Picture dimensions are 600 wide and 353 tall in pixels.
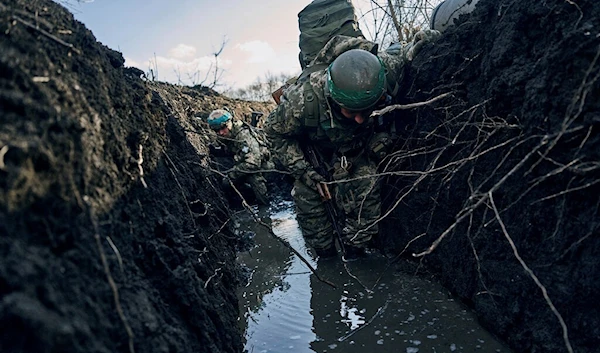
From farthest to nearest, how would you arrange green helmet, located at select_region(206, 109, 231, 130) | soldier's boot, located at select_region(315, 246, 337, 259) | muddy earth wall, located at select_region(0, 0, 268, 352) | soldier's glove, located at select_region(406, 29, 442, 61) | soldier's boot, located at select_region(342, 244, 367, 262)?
green helmet, located at select_region(206, 109, 231, 130) → soldier's boot, located at select_region(315, 246, 337, 259) → soldier's boot, located at select_region(342, 244, 367, 262) → soldier's glove, located at select_region(406, 29, 442, 61) → muddy earth wall, located at select_region(0, 0, 268, 352)

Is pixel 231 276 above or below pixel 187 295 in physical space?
below

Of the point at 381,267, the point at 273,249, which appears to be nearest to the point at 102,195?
the point at 381,267

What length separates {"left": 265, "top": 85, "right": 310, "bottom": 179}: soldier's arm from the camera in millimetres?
3689

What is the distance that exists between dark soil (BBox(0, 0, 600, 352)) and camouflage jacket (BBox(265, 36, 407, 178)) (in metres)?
0.63

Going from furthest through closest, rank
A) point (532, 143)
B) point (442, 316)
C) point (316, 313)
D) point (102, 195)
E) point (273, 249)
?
point (273, 249), point (316, 313), point (442, 316), point (532, 143), point (102, 195)

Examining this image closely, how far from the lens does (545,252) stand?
6.20 ft

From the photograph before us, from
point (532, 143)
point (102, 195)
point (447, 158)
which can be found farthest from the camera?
point (447, 158)

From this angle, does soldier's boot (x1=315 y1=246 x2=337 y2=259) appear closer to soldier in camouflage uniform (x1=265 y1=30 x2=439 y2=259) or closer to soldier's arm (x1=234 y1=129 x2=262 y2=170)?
soldier in camouflage uniform (x1=265 y1=30 x2=439 y2=259)

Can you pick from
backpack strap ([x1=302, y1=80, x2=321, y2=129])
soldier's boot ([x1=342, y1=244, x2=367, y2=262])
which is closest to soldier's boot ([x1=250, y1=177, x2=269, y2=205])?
soldier's boot ([x1=342, y1=244, x2=367, y2=262])

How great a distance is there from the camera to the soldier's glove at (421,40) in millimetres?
3369

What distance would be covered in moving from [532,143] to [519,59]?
53 centimetres

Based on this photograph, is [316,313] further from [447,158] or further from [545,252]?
[545,252]

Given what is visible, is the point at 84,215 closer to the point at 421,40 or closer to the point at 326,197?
the point at 326,197

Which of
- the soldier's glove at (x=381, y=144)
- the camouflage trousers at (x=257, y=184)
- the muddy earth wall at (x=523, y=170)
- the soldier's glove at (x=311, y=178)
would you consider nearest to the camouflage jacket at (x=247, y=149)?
the camouflage trousers at (x=257, y=184)
